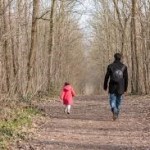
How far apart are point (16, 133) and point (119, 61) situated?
194 inches

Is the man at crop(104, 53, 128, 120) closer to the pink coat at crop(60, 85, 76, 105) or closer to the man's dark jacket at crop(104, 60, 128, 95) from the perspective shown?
the man's dark jacket at crop(104, 60, 128, 95)

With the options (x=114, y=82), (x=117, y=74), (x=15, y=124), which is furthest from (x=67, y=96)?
(x=15, y=124)

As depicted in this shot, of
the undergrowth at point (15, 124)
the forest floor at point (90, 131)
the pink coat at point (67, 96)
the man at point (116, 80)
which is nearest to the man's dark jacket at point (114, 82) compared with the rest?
the man at point (116, 80)

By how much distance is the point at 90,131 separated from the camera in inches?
494

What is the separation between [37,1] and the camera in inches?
844

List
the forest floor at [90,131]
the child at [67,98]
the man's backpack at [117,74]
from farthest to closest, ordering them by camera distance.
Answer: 1. the child at [67,98]
2. the man's backpack at [117,74]
3. the forest floor at [90,131]

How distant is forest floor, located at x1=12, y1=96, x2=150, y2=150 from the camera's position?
1042 centimetres

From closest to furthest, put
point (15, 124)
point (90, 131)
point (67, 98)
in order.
Answer: point (15, 124) < point (90, 131) < point (67, 98)

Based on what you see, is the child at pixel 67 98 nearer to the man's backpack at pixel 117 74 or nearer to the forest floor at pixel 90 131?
the forest floor at pixel 90 131

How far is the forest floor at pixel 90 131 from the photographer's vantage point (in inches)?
410

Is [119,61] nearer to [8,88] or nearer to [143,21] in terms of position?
[8,88]

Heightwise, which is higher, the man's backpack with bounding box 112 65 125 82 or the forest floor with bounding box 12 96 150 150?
the man's backpack with bounding box 112 65 125 82

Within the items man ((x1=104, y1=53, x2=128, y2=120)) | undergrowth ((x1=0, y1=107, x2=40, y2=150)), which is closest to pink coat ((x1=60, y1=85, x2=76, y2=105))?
undergrowth ((x1=0, y1=107, x2=40, y2=150))

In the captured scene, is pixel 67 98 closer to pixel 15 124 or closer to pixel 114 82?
pixel 114 82
